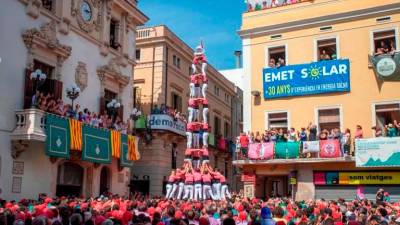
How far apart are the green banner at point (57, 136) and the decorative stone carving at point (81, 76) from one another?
3576 mm

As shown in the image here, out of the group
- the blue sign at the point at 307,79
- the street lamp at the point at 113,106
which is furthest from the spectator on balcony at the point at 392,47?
the street lamp at the point at 113,106

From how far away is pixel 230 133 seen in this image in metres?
49.5

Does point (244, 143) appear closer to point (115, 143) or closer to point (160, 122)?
point (115, 143)

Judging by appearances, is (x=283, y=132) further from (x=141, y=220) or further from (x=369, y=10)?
(x=141, y=220)

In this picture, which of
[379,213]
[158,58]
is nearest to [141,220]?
[379,213]

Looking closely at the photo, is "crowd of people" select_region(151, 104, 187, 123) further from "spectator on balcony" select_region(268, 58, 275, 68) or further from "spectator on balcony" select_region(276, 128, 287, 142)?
"spectator on balcony" select_region(276, 128, 287, 142)

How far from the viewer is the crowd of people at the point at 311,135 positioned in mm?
23078

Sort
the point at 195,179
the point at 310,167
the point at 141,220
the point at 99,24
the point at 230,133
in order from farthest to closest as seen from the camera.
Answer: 1. the point at 230,133
2. the point at 99,24
3. the point at 310,167
4. the point at 195,179
5. the point at 141,220

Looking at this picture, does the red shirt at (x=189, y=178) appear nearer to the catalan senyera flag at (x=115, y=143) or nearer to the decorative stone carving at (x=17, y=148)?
the catalan senyera flag at (x=115, y=143)

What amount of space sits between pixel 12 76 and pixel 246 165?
1259 centimetres

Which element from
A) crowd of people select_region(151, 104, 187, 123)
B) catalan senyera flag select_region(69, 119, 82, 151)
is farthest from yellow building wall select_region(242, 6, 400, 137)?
catalan senyera flag select_region(69, 119, 82, 151)

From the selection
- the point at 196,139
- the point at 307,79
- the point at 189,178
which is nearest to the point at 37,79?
the point at 196,139

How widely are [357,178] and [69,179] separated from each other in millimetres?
14122

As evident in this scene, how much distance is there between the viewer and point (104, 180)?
88.9 feet
